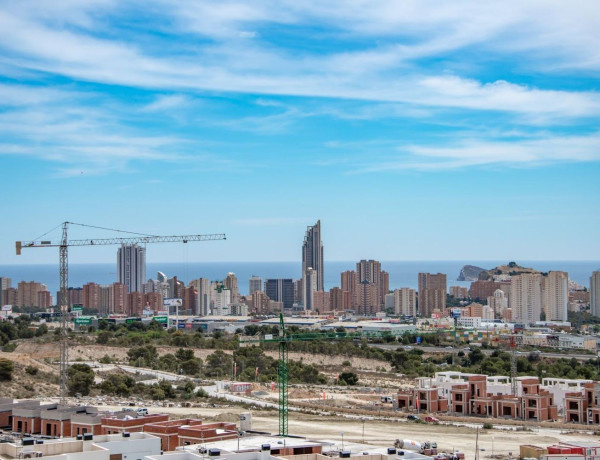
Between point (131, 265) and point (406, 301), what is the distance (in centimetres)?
4565

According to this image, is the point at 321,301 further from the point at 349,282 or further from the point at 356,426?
the point at 356,426

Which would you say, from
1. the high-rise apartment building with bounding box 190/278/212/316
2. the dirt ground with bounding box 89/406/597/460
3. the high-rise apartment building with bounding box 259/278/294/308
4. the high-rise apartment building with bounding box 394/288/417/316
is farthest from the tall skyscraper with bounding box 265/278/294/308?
the dirt ground with bounding box 89/406/597/460

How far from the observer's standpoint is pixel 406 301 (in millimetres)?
106188

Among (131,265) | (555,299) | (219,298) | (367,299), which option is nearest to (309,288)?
(367,299)

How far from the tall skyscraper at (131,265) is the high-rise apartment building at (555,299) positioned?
59460mm

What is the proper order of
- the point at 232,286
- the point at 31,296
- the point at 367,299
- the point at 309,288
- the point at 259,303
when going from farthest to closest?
1. the point at 309,288
2. the point at 367,299
3. the point at 232,286
4. the point at 259,303
5. the point at 31,296

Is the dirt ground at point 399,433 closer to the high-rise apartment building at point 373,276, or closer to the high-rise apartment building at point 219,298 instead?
the high-rise apartment building at point 219,298

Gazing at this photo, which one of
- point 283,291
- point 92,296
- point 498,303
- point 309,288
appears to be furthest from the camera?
point 283,291

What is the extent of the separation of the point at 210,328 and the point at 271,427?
54.4 meters

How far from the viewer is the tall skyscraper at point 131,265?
130762 millimetres

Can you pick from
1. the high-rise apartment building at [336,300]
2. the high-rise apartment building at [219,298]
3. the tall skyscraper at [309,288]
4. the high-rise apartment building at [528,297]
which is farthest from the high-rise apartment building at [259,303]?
the high-rise apartment building at [528,297]

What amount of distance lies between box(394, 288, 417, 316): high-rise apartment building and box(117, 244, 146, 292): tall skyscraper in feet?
137

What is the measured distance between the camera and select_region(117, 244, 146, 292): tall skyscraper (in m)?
131

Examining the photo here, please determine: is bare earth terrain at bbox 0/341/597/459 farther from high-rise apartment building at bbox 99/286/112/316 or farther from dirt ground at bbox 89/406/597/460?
high-rise apartment building at bbox 99/286/112/316
